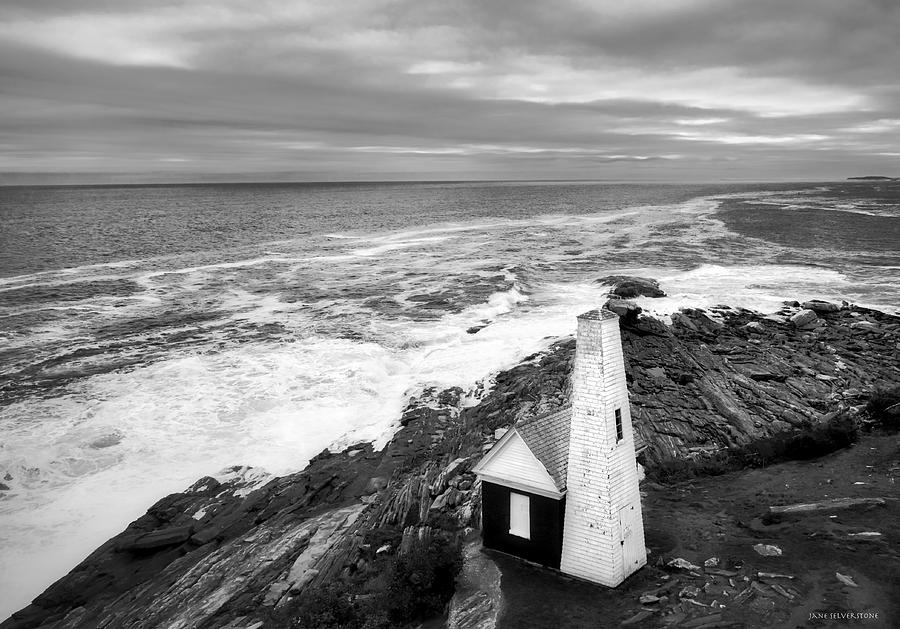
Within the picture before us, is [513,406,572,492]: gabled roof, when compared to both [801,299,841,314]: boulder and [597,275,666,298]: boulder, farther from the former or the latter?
[597,275,666,298]: boulder

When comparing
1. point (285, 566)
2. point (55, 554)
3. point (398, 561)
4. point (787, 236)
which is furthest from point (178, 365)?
point (787, 236)

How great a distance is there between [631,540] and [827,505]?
23.5ft

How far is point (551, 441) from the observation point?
52.7 feet

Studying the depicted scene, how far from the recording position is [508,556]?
16.3 meters

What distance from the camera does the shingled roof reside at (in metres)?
15.5

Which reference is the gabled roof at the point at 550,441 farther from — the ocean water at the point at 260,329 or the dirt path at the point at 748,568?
the ocean water at the point at 260,329

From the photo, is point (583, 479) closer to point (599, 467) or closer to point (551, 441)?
point (599, 467)

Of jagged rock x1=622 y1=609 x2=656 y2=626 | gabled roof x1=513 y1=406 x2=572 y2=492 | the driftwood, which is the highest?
gabled roof x1=513 y1=406 x2=572 y2=492

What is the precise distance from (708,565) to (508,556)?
482cm

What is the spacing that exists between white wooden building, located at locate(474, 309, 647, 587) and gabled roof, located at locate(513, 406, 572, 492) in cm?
3

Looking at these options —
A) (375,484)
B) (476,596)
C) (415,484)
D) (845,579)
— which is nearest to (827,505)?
(845,579)

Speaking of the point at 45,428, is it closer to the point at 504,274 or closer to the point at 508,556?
the point at 508,556

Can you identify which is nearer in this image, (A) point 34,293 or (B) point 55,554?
(B) point 55,554

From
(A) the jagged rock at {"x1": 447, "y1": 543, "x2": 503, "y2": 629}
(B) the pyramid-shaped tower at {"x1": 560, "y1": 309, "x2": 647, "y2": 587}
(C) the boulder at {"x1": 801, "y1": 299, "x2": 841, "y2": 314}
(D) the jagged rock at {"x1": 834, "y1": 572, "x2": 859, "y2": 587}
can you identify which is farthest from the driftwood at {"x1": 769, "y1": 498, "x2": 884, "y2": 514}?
(C) the boulder at {"x1": 801, "y1": 299, "x2": 841, "y2": 314}
